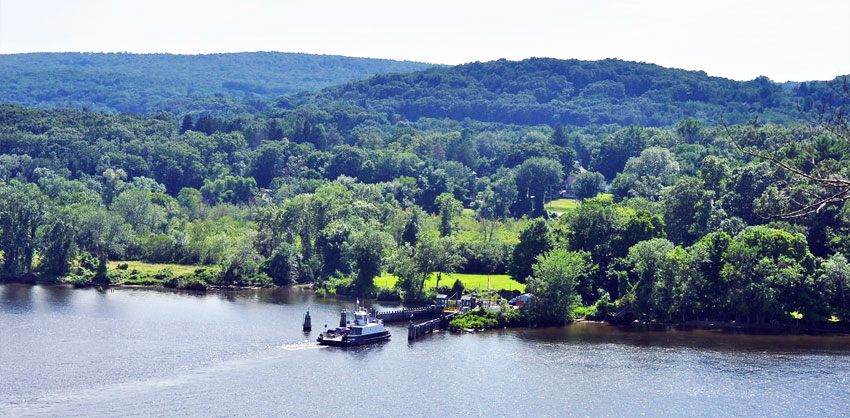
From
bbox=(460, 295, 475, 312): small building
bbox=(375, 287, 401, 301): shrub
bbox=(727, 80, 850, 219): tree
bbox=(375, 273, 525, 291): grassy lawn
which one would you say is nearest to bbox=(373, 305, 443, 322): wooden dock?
bbox=(460, 295, 475, 312): small building

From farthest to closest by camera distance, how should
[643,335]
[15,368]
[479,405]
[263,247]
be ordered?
[263,247], [643,335], [15,368], [479,405]

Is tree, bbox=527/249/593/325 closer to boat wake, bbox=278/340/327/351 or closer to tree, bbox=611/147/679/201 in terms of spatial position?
boat wake, bbox=278/340/327/351

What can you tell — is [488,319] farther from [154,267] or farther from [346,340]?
[154,267]

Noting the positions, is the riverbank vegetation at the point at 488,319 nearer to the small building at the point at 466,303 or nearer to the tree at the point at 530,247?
the small building at the point at 466,303

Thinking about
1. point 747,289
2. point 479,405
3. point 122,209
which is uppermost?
point 122,209

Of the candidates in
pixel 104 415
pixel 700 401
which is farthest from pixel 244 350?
pixel 700 401

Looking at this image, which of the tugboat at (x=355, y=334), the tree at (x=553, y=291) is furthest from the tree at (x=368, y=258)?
the tugboat at (x=355, y=334)

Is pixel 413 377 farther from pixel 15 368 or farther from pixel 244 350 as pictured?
pixel 15 368
